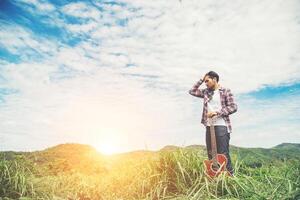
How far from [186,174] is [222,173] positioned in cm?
56

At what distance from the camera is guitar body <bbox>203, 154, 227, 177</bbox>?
194 inches

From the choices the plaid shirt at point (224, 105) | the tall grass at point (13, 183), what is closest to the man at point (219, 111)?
the plaid shirt at point (224, 105)

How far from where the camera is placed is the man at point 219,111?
5492 mm

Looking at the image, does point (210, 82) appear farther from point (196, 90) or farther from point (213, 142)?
point (213, 142)

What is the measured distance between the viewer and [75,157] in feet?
37.2

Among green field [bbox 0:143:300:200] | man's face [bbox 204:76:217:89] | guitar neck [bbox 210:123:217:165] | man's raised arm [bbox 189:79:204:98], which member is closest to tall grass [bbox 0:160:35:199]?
green field [bbox 0:143:300:200]

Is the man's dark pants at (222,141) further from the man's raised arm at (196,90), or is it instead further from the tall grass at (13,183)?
the tall grass at (13,183)

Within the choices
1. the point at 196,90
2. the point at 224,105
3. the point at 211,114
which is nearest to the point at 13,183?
the point at 211,114

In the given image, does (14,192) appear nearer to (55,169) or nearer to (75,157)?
(55,169)

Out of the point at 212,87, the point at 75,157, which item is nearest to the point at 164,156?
the point at 212,87

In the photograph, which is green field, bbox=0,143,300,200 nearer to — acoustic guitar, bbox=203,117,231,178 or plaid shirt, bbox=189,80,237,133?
acoustic guitar, bbox=203,117,231,178

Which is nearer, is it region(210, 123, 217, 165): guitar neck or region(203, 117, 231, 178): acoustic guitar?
region(203, 117, 231, 178): acoustic guitar

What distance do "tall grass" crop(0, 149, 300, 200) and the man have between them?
322mm

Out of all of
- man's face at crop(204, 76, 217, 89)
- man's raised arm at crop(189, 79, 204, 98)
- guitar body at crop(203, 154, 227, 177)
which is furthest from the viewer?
man's raised arm at crop(189, 79, 204, 98)
